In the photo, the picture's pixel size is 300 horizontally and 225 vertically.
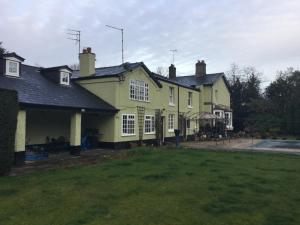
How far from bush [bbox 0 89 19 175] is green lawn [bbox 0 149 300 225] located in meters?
→ 0.74

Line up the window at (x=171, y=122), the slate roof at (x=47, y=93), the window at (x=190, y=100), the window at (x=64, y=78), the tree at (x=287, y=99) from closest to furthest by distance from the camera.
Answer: the slate roof at (x=47, y=93) < the window at (x=64, y=78) < the window at (x=171, y=122) < the window at (x=190, y=100) < the tree at (x=287, y=99)

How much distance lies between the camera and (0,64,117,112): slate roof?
715 inches

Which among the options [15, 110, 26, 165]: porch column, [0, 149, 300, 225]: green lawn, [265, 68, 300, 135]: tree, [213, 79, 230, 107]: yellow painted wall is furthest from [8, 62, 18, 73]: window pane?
[265, 68, 300, 135]: tree

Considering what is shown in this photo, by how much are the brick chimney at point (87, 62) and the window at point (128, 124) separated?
461 cm

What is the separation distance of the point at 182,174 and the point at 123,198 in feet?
13.5

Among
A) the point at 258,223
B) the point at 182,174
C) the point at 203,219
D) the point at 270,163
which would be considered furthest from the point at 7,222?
the point at 270,163

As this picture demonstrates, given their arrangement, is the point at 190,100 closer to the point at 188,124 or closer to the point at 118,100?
the point at 188,124

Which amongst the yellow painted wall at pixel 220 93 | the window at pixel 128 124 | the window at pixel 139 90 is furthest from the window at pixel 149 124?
the yellow painted wall at pixel 220 93

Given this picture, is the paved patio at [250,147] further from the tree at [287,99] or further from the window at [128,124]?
the tree at [287,99]

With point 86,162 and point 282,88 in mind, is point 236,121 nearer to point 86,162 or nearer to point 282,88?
point 282,88

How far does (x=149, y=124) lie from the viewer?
95.6 ft

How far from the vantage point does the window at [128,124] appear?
2563cm

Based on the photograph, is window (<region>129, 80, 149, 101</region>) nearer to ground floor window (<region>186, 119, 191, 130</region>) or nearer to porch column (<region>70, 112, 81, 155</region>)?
porch column (<region>70, 112, 81, 155</region>)

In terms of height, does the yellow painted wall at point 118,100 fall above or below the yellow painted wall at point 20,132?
above
